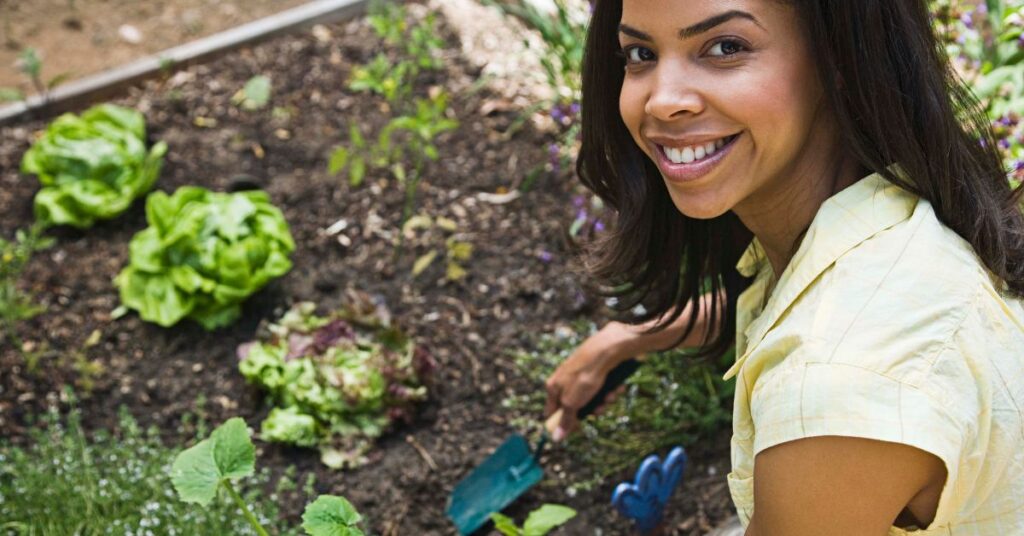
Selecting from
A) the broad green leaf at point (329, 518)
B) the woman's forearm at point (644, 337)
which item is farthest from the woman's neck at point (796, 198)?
the broad green leaf at point (329, 518)

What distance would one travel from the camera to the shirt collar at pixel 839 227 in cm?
135

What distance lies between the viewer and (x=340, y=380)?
8.30 feet

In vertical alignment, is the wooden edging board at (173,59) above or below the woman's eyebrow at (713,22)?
below

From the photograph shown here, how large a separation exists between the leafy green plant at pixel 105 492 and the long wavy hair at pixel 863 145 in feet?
3.12

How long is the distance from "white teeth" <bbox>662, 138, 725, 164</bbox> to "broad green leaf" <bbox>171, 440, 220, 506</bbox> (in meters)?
0.86

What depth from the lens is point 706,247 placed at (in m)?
1.87

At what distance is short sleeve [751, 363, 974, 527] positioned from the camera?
1.18 m

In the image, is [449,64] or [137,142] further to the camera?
[449,64]

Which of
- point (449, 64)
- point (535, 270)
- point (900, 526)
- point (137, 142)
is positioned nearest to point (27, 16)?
point (137, 142)

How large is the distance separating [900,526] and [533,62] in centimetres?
256

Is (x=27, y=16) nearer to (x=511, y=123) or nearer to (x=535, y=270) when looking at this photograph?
(x=511, y=123)

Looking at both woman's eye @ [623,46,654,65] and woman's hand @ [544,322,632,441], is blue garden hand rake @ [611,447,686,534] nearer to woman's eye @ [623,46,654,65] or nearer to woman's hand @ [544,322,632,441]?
woman's hand @ [544,322,632,441]

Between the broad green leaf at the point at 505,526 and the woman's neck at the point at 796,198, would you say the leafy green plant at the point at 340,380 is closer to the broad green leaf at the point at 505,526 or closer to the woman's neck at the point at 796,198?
the broad green leaf at the point at 505,526

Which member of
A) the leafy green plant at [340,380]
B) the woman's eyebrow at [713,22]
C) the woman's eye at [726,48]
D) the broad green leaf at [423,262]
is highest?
the woman's eyebrow at [713,22]
